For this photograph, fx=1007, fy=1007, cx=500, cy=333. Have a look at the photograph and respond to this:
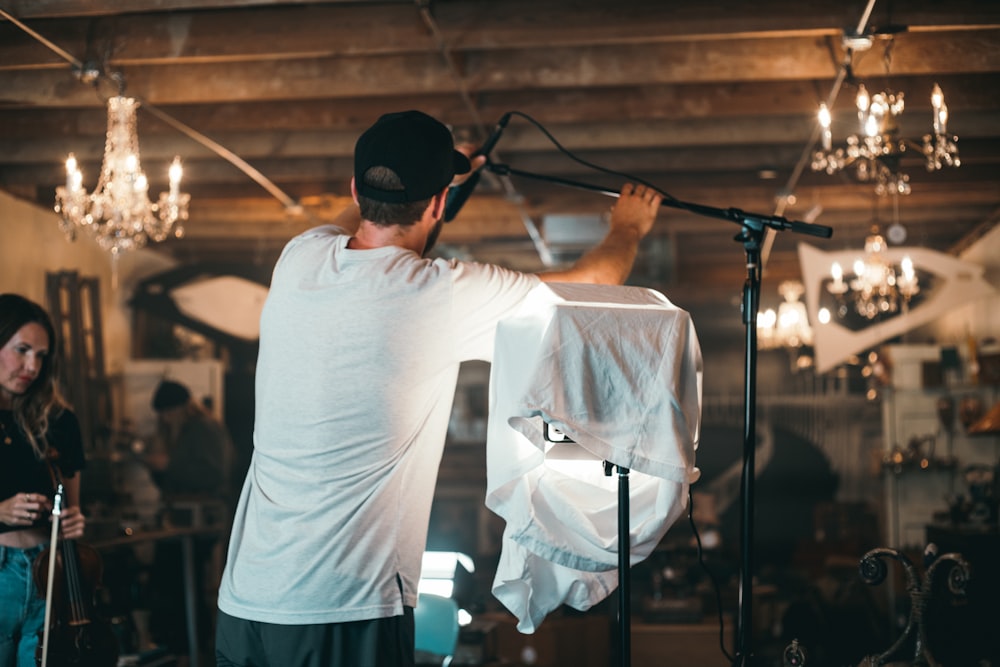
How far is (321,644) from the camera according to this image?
1.74 meters

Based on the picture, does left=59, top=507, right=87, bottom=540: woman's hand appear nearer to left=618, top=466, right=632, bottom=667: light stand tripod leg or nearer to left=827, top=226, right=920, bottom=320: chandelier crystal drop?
left=618, top=466, right=632, bottom=667: light stand tripod leg

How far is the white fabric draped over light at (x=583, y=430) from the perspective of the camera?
182 centimetres

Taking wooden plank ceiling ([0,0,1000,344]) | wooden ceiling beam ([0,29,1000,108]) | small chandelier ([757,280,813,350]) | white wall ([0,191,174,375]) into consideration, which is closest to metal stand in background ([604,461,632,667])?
wooden plank ceiling ([0,0,1000,344])

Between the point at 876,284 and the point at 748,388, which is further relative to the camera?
the point at 876,284

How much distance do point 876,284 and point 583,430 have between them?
15.1 ft

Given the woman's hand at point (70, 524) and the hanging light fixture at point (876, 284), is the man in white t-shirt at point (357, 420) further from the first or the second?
the hanging light fixture at point (876, 284)

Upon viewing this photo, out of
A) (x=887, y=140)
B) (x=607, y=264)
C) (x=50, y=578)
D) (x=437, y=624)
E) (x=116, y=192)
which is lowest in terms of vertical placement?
(x=437, y=624)

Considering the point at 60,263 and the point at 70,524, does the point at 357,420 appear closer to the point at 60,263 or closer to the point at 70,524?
the point at 70,524

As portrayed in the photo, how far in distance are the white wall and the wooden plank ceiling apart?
17 cm

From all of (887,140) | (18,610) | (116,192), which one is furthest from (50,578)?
(887,140)

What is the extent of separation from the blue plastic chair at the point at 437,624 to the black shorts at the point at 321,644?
2002 millimetres

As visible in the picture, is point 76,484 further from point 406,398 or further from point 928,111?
point 928,111

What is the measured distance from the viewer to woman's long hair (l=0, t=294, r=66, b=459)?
Answer: 3164mm

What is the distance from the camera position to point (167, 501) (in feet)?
22.9
